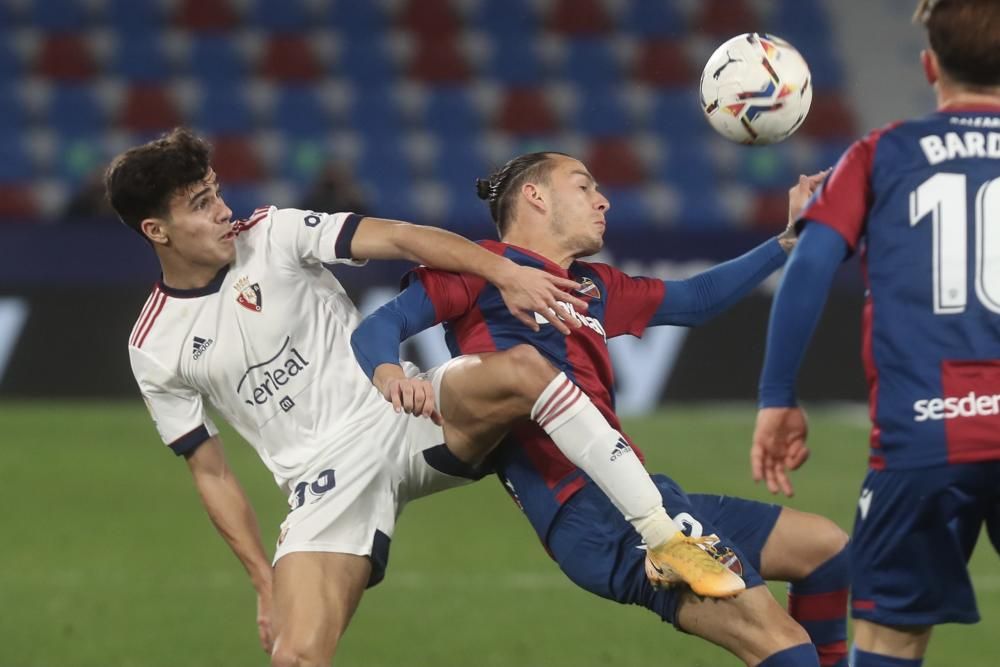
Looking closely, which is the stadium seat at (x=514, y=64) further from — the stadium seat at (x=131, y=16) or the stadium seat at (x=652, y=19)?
the stadium seat at (x=131, y=16)

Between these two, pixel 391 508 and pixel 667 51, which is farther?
pixel 667 51

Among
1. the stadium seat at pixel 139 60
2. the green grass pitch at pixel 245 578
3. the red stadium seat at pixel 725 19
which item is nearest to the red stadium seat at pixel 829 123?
the red stadium seat at pixel 725 19

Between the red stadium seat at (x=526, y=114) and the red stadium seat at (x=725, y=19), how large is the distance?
2.05 metres

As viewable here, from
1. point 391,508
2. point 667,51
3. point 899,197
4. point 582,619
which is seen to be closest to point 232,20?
point 667,51

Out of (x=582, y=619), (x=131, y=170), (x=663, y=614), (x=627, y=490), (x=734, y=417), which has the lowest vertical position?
(x=734, y=417)

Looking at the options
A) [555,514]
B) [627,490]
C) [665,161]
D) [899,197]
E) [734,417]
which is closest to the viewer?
[899,197]

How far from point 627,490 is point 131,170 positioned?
6.15 feet

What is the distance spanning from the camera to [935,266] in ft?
11.2

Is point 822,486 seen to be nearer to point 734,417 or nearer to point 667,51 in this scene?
point 734,417

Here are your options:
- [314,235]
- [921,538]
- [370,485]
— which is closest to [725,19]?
[314,235]

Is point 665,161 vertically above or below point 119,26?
below

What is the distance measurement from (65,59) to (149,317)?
11.9 metres

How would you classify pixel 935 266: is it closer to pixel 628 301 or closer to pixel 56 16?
pixel 628 301

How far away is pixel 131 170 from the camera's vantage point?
189 inches
